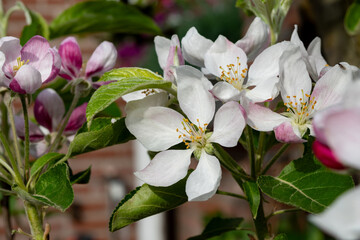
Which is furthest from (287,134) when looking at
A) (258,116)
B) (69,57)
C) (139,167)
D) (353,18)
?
(139,167)

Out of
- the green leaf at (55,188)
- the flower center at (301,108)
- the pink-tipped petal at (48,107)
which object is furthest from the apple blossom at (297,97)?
the pink-tipped petal at (48,107)

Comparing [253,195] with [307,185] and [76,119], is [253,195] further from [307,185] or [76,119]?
[76,119]

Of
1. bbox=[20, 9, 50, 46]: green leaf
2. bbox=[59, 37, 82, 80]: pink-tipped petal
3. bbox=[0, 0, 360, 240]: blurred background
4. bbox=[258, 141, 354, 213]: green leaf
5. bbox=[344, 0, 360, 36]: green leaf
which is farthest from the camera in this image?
bbox=[0, 0, 360, 240]: blurred background

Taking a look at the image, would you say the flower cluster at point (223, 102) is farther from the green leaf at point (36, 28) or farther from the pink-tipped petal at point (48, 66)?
the green leaf at point (36, 28)

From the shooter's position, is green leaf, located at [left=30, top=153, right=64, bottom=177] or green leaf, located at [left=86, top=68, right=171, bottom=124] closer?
green leaf, located at [left=86, top=68, right=171, bottom=124]

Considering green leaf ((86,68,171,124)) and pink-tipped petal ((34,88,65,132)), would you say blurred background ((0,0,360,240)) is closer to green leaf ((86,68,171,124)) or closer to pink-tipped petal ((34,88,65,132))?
pink-tipped petal ((34,88,65,132))

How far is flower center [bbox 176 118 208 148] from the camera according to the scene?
0.69m

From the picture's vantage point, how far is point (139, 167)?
3.17 meters

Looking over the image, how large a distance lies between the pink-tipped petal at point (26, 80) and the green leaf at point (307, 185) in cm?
31

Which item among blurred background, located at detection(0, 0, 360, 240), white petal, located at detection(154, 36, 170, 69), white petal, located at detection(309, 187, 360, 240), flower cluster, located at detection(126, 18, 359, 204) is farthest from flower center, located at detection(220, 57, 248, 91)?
blurred background, located at detection(0, 0, 360, 240)

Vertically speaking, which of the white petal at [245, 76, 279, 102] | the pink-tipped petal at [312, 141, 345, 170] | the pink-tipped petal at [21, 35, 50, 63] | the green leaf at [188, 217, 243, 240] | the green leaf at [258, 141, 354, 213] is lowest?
the green leaf at [188, 217, 243, 240]

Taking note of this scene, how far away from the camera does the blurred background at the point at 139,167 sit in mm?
2799

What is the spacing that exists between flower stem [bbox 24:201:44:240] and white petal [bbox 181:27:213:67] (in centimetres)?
30

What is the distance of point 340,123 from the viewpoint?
1.25 feet
